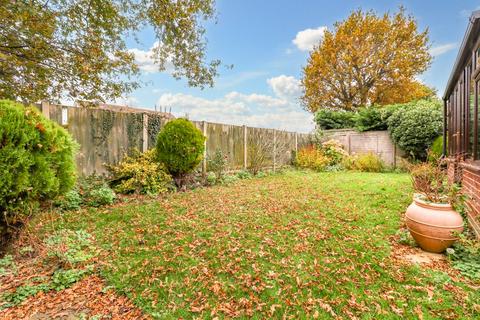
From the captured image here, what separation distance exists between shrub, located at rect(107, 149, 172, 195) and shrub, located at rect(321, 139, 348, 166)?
26.7 ft

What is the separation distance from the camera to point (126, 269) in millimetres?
2314

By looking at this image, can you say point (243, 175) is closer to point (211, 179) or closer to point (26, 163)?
point (211, 179)

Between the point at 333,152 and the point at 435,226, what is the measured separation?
8.80 meters

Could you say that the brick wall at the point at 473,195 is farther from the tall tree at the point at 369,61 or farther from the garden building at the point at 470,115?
the tall tree at the point at 369,61

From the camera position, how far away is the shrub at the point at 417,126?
880 cm

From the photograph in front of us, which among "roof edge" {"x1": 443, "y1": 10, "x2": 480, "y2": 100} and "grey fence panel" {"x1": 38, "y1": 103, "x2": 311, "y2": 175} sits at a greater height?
"roof edge" {"x1": 443, "y1": 10, "x2": 480, "y2": 100}

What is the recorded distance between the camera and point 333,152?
1106 cm

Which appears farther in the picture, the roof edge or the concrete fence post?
the concrete fence post

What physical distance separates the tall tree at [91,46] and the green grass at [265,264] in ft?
11.8

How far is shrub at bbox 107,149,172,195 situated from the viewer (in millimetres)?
4992

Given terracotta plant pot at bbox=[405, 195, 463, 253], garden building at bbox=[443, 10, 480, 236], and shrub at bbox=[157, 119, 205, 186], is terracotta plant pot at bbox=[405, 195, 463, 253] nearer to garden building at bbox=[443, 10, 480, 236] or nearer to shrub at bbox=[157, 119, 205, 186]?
garden building at bbox=[443, 10, 480, 236]

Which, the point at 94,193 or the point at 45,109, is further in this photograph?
the point at 94,193

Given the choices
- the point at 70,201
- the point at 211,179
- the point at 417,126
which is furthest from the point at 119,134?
the point at 417,126

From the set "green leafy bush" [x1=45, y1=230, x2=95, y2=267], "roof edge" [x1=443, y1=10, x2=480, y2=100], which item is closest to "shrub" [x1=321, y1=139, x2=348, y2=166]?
"roof edge" [x1=443, y1=10, x2=480, y2=100]
